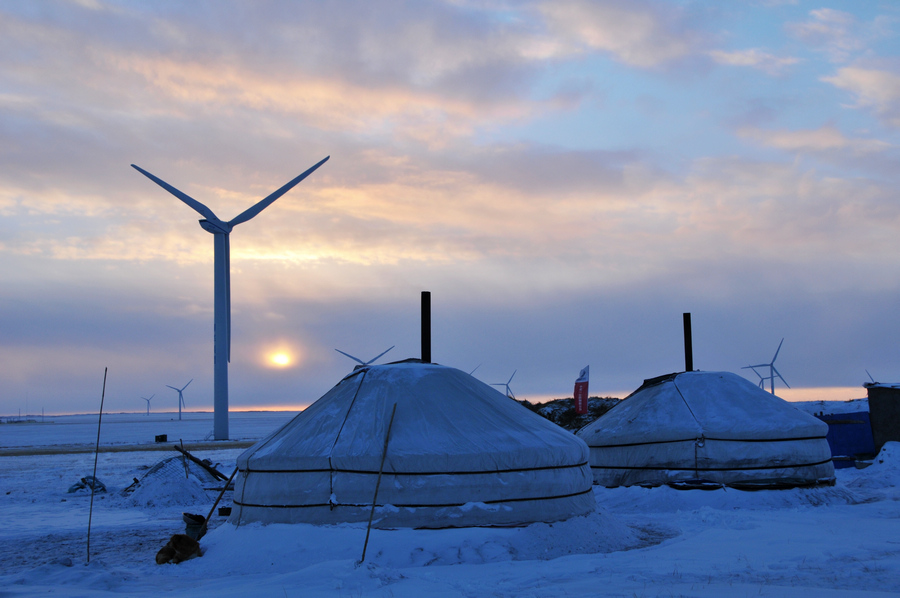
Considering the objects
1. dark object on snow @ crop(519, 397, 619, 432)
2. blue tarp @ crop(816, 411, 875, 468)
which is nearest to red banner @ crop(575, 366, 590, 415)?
dark object on snow @ crop(519, 397, 619, 432)

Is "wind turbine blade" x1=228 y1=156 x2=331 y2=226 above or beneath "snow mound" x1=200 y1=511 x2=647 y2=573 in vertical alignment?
above

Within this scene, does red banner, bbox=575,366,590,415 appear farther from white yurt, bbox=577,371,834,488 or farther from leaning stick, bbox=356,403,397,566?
leaning stick, bbox=356,403,397,566

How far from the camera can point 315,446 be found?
9375 millimetres

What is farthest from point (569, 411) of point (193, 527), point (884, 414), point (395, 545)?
point (395, 545)

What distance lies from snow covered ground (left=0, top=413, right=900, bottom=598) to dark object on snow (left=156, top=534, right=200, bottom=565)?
13cm

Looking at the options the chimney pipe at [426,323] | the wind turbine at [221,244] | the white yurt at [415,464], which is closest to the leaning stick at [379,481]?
the white yurt at [415,464]

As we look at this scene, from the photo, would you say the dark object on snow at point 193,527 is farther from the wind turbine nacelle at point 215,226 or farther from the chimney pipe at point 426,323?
the wind turbine nacelle at point 215,226

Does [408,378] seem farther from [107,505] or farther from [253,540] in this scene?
[107,505]

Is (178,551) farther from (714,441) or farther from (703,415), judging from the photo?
(703,415)

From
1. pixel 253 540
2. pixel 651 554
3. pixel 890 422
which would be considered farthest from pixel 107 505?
pixel 890 422

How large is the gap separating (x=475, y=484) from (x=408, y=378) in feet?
6.76

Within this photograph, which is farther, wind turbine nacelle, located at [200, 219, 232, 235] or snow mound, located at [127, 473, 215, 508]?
wind turbine nacelle, located at [200, 219, 232, 235]

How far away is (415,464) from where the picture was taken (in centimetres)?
887

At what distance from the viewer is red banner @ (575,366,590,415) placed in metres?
30.7
